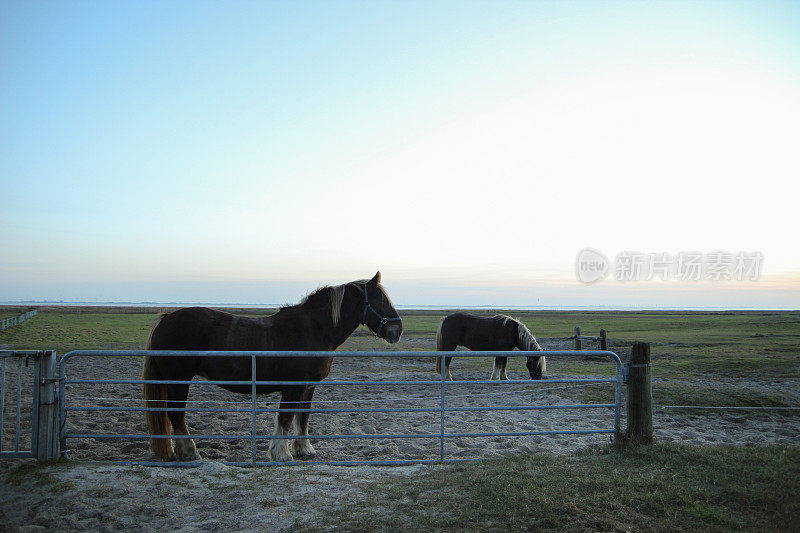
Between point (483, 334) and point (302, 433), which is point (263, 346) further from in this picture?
point (483, 334)

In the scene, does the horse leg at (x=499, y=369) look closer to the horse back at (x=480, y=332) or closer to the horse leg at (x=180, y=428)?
the horse back at (x=480, y=332)

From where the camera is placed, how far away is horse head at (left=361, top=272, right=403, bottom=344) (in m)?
6.48

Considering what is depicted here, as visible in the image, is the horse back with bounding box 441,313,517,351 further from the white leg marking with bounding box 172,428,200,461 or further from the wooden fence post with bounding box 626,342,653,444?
the white leg marking with bounding box 172,428,200,461

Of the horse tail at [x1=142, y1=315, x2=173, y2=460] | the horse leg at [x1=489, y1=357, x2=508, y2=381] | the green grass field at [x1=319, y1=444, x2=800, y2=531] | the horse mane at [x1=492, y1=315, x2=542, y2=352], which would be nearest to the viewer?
the green grass field at [x1=319, y1=444, x2=800, y2=531]

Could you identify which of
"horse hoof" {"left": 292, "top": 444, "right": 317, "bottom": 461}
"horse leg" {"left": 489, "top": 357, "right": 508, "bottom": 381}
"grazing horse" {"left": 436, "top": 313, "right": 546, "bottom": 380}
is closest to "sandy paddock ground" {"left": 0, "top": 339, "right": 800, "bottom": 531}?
"horse hoof" {"left": 292, "top": 444, "right": 317, "bottom": 461}

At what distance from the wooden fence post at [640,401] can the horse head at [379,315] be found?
2800 millimetres

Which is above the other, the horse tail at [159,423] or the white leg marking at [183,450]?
the horse tail at [159,423]

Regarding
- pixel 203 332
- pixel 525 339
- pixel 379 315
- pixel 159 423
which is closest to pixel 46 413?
pixel 159 423

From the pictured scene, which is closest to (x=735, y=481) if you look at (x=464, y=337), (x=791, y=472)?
(x=791, y=472)

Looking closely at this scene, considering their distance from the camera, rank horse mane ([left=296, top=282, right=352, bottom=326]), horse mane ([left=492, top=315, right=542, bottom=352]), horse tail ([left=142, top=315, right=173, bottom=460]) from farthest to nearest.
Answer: horse mane ([left=492, top=315, right=542, bottom=352]), horse mane ([left=296, top=282, right=352, bottom=326]), horse tail ([left=142, top=315, right=173, bottom=460])

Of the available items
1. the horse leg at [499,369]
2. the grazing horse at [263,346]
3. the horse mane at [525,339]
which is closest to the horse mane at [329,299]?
the grazing horse at [263,346]

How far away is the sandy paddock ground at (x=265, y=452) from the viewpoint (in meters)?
3.71

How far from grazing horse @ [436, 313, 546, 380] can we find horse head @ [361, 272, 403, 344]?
5.93m

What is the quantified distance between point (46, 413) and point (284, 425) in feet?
7.53
